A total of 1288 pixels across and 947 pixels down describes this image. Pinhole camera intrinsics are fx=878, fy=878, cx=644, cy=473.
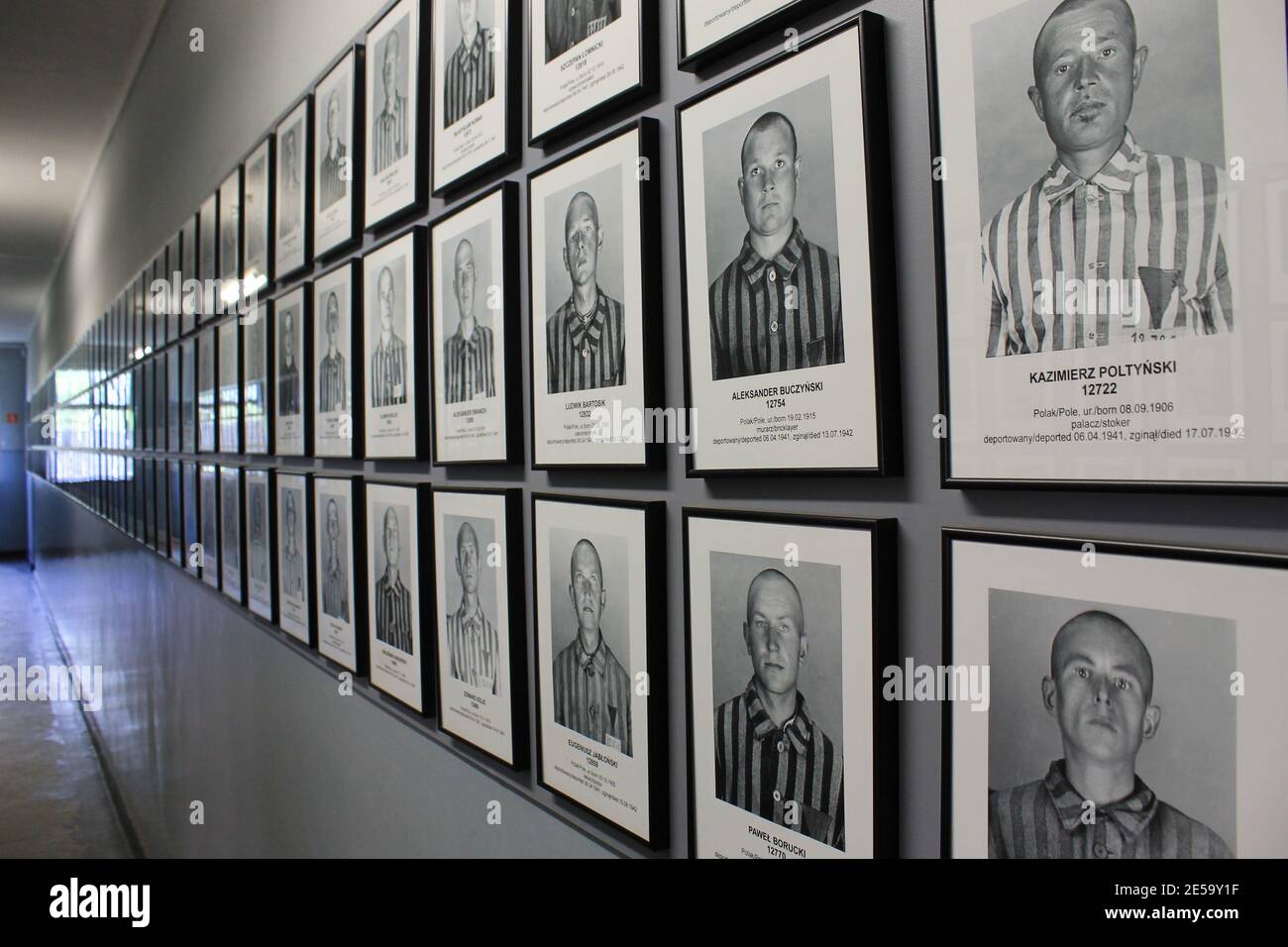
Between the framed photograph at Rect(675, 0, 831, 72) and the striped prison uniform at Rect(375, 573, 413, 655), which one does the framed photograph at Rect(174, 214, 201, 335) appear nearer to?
the striped prison uniform at Rect(375, 573, 413, 655)

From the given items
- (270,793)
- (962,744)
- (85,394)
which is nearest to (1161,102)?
(962,744)

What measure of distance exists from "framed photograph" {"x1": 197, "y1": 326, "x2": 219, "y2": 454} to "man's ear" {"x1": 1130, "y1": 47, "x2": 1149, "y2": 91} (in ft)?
7.76

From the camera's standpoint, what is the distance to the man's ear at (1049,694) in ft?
1.70

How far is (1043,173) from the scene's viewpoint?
518 mm

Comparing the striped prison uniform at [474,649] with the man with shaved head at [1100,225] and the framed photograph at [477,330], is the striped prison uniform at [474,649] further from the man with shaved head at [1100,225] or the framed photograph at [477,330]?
the man with shaved head at [1100,225]

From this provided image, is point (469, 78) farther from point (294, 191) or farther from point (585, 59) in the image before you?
point (294, 191)

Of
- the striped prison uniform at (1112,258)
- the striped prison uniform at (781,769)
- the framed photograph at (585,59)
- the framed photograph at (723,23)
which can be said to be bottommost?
the striped prison uniform at (781,769)

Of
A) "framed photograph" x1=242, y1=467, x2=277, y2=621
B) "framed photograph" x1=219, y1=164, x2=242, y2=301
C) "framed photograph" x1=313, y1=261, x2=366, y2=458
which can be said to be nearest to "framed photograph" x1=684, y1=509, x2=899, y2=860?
"framed photograph" x1=313, y1=261, x2=366, y2=458

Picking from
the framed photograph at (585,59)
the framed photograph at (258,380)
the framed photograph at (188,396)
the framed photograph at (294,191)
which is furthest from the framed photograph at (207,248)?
the framed photograph at (585,59)

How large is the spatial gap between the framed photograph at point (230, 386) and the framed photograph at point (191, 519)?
1.22ft

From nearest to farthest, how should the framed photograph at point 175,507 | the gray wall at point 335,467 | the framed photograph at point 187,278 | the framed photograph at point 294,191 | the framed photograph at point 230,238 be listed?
the gray wall at point 335,467 < the framed photograph at point 294,191 < the framed photograph at point 230,238 < the framed photograph at point 187,278 < the framed photograph at point 175,507

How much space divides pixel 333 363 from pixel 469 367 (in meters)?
0.55
